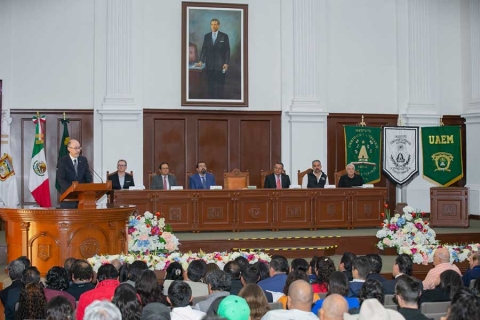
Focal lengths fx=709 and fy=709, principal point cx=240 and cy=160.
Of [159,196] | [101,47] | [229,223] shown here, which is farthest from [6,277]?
[101,47]

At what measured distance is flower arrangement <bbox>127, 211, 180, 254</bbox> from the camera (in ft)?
33.1

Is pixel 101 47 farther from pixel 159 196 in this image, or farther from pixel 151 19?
pixel 159 196

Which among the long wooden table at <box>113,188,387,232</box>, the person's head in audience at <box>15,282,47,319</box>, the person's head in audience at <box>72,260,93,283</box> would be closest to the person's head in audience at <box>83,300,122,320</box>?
the person's head in audience at <box>15,282,47,319</box>

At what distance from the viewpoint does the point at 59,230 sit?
8.29 meters

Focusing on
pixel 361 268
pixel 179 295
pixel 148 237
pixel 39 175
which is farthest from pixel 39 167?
pixel 179 295

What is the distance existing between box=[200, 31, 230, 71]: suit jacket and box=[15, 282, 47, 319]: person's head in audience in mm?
11029

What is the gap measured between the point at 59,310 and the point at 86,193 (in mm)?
4303

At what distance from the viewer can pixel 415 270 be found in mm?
9945

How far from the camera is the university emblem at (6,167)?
14422 mm

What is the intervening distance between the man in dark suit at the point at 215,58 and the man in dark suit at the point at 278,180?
A: 8.77 ft

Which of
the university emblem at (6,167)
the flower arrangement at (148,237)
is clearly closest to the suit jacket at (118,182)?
the university emblem at (6,167)

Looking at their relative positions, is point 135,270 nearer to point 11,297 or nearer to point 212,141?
point 11,297

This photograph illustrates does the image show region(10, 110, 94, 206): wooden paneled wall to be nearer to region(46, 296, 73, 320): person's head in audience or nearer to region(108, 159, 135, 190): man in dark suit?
region(108, 159, 135, 190): man in dark suit

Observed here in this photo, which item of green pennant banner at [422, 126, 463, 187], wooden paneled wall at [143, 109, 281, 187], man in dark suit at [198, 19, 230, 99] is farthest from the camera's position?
green pennant banner at [422, 126, 463, 187]
